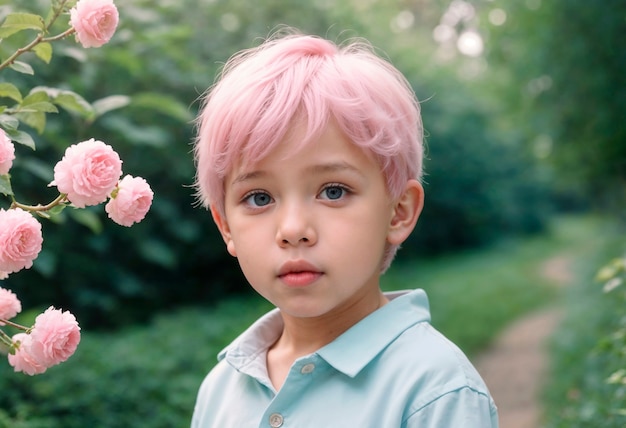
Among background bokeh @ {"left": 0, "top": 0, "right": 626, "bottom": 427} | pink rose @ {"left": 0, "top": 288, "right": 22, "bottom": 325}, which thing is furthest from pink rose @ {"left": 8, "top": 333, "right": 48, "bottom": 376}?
background bokeh @ {"left": 0, "top": 0, "right": 626, "bottom": 427}

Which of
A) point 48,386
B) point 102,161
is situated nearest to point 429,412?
point 102,161

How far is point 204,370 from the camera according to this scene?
5629 millimetres

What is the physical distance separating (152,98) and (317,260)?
2.37 metres

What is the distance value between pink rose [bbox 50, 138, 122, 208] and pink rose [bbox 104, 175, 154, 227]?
0.18 ft

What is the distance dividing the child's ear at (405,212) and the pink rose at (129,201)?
0.52 m

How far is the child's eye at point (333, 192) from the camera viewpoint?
1580mm

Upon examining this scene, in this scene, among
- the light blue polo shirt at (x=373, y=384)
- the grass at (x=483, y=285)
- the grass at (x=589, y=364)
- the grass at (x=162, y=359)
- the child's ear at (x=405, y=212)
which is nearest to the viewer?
the light blue polo shirt at (x=373, y=384)

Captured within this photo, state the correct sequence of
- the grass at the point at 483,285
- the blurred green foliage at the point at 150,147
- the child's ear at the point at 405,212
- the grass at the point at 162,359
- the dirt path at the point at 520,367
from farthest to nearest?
1. the grass at the point at 483,285
2. the dirt path at the point at 520,367
3. the blurred green foliage at the point at 150,147
4. the grass at the point at 162,359
5. the child's ear at the point at 405,212

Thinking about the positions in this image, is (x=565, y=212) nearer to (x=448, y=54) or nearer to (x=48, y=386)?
(x=448, y=54)

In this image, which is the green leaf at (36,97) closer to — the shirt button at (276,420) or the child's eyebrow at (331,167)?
the child's eyebrow at (331,167)

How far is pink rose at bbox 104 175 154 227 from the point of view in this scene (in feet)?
5.17

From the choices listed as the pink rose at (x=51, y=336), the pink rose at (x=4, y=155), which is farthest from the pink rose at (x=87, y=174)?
the pink rose at (x=51, y=336)

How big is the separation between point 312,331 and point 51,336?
0.55 m

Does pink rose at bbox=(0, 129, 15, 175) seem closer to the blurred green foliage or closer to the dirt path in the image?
the blurred green foliage
